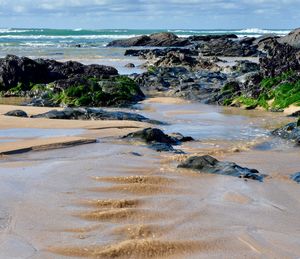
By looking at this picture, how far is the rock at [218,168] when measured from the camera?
6.02m

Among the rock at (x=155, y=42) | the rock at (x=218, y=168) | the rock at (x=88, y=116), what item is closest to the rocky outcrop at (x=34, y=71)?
the rock at (x=88, y=116)

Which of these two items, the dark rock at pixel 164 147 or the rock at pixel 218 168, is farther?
the dark rock at pixel 164 147

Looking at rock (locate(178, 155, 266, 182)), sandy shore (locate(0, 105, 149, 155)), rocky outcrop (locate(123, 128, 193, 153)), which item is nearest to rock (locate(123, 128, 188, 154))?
rocky outcrop (locate(123, 128, 193, 153))

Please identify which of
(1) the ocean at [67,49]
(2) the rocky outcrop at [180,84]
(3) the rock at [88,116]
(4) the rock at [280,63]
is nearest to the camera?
(3) the rock at [88,116]

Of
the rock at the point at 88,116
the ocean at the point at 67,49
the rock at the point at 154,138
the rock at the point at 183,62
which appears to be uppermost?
the rock at the point at 154,138

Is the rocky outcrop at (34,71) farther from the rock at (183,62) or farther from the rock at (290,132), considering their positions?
the rock at (290,132)

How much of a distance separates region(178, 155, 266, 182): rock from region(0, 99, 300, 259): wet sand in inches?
4.5

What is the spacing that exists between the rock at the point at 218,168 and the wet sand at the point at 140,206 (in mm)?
113

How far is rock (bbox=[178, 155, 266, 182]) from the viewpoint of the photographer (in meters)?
6.02

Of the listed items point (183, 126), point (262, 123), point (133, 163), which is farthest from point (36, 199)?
point (262, 123)

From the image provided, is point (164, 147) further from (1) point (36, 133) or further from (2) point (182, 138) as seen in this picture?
(1) point (36, 133)

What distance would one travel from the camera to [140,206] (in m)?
4.79

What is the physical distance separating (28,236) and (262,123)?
789 centimetres

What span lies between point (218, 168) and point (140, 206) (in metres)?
1.65
